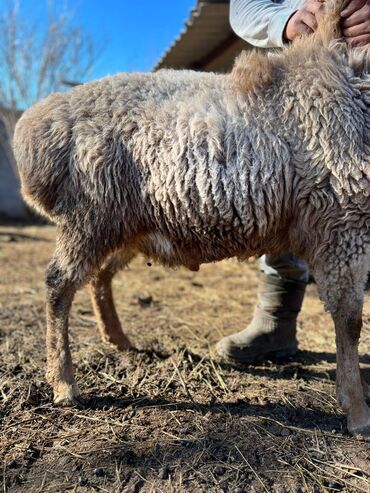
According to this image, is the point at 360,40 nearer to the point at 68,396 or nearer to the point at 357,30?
the point at 357,30

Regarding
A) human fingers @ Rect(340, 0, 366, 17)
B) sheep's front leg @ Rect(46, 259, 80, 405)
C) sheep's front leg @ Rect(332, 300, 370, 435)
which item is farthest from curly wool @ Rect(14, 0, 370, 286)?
sheep's front leg @ Rect(332, 300, 370, 435)

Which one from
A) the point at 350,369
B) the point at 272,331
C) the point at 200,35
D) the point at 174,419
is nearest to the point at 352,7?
the point at 350,369

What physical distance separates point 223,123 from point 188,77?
41 centimetres

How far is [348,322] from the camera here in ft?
8.00

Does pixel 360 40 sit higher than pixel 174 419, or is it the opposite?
pixel 360 40

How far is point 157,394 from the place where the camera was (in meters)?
2.83

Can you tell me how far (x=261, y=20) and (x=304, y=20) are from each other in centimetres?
30

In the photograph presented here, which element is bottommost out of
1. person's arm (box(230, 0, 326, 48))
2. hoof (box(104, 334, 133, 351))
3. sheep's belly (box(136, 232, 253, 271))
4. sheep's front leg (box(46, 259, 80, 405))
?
hoof (box(104, 334, 133, 351))

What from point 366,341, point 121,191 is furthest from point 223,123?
point 366,341

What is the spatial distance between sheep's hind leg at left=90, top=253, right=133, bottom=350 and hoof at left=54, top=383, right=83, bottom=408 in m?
0.76

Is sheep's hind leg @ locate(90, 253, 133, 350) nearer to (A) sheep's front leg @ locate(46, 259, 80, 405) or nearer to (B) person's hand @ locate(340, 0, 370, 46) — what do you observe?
(A) sheep's front leg @ locate(46, 259, 80, 405)

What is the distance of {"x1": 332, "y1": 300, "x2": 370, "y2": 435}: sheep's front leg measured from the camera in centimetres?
243

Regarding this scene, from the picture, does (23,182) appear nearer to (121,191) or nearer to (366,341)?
(121,191)

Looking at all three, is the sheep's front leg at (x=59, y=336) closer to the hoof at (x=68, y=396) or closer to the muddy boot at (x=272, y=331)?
the hoof at (x=68, y=396)
